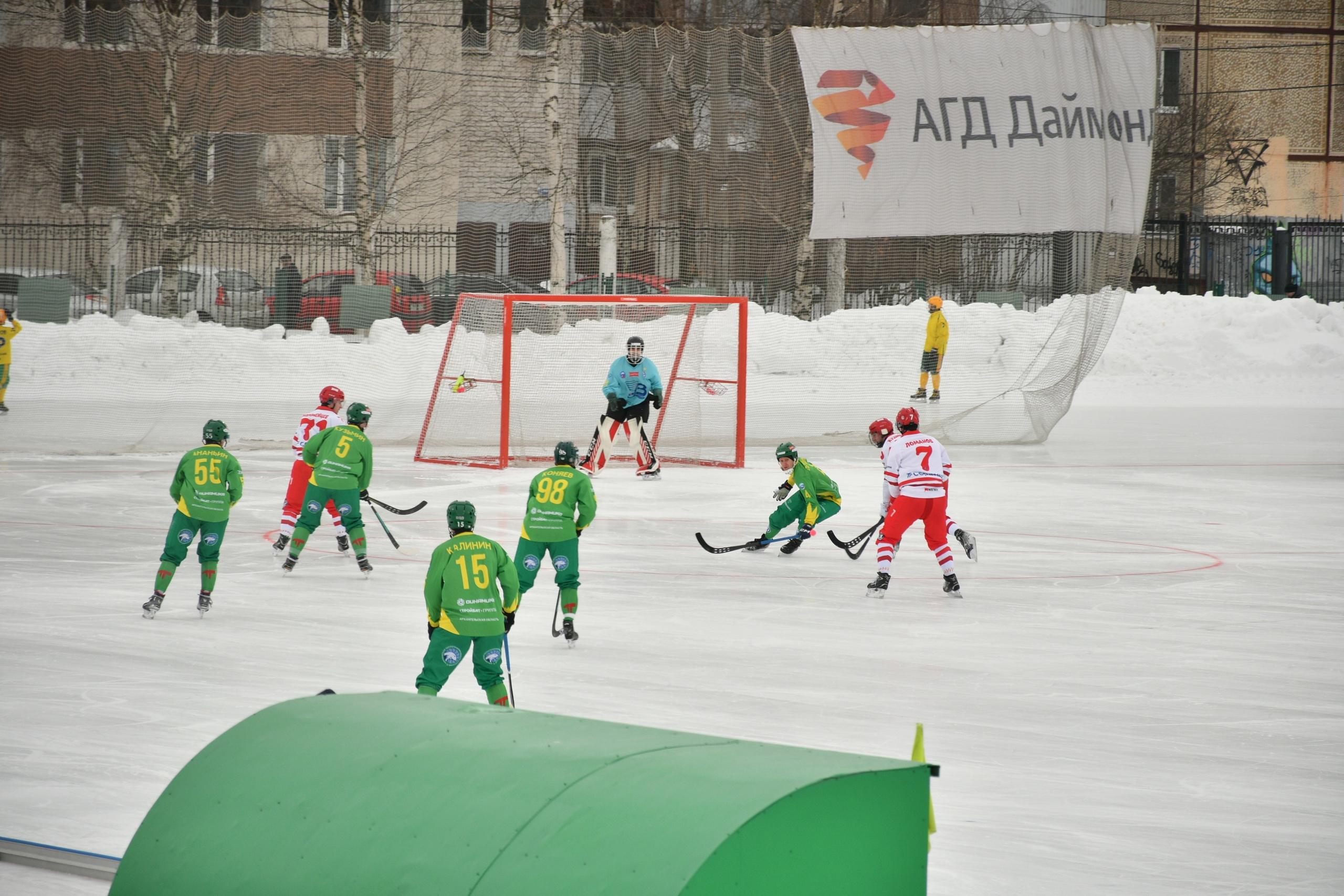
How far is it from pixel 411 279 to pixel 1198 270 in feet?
64.0

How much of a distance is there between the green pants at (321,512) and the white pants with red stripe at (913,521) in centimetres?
310

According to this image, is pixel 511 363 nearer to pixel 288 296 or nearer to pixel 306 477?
pixel 288 296

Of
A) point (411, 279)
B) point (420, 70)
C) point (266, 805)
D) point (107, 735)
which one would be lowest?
point (107, 735)

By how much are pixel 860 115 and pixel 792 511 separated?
7172mm

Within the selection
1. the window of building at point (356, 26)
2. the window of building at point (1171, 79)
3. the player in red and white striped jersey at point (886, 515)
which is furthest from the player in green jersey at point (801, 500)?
the window of building at point (1171, 79)

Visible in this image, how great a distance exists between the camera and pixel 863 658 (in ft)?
24.1

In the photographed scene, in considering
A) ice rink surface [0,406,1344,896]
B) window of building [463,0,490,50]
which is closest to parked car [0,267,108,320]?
window of building [463,0,490,50]

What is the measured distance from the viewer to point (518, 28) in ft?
60.8

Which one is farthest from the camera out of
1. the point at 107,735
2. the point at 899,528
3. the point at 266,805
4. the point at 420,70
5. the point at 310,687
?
the point at 420,70

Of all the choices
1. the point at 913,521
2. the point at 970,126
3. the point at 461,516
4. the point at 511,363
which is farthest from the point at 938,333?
the point at 461,516

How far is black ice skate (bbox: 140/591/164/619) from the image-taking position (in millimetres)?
7977

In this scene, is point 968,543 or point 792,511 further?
point 792,511

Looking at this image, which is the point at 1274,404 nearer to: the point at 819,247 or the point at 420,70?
the point at 819,247

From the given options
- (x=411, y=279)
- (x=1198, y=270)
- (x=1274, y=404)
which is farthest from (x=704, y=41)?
(x=1198, y=270)
